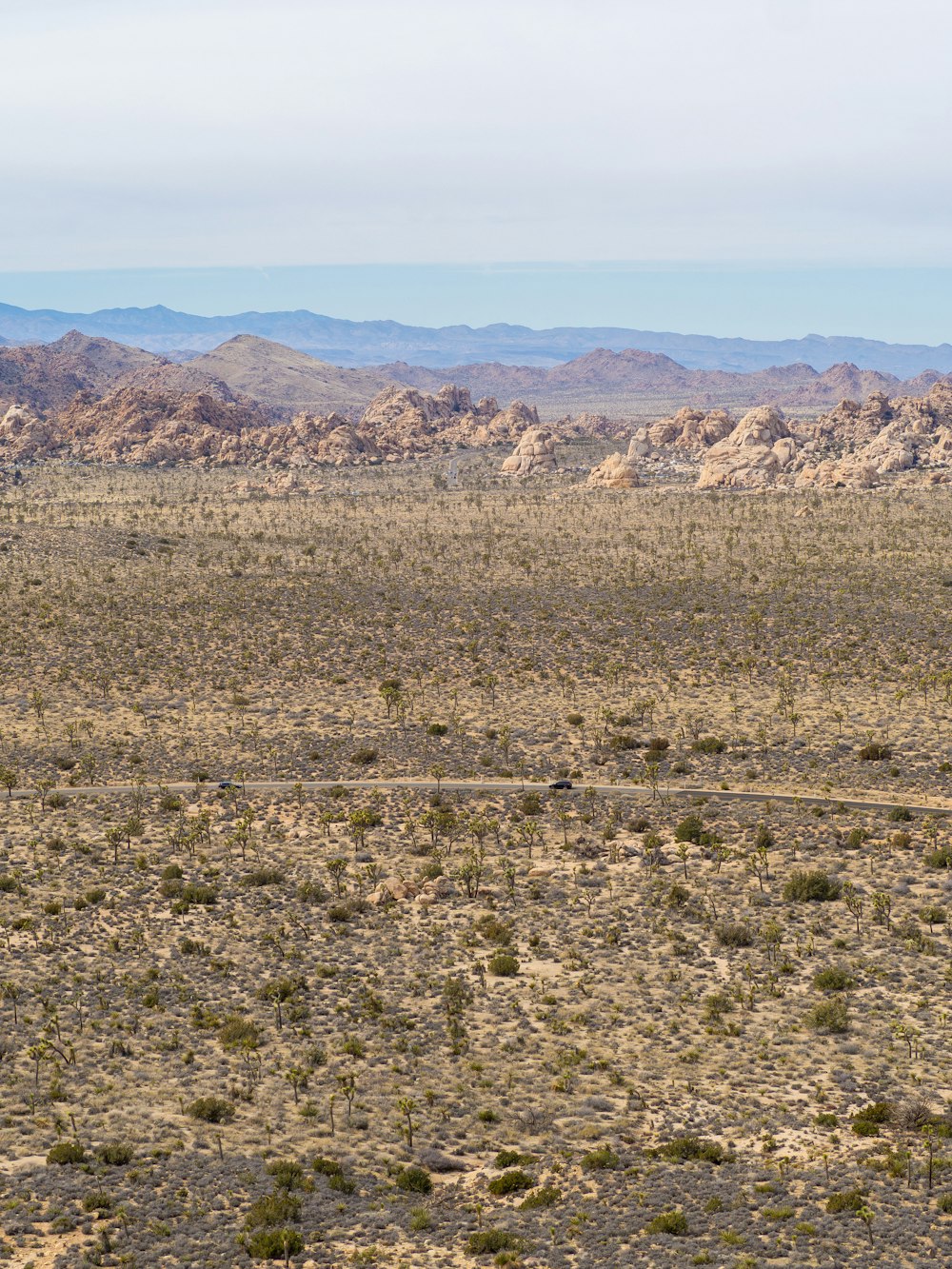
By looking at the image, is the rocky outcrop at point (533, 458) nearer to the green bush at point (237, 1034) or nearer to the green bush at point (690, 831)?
the green bush at point (690, 831)

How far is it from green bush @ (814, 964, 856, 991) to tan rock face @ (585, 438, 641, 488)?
124355mm

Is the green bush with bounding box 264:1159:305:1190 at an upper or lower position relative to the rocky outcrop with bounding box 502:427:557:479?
lower

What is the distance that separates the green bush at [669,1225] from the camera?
1084 inches

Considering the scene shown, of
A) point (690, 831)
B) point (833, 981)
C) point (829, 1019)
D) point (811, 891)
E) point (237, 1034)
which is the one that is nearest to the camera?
point (237, 1034)

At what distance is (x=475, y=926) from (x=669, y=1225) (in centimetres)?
1761

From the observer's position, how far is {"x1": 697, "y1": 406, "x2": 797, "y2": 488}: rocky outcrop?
162m

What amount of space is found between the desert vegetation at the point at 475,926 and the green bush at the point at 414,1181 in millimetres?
62

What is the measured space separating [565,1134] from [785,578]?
7035cm

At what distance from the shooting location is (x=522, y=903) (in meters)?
46.5

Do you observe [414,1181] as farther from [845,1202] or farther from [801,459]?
[801,459]

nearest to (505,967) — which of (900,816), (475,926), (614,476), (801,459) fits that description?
(475,926)

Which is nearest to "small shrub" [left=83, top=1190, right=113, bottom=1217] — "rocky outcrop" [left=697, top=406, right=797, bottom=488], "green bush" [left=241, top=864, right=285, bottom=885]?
"green bush" [left=241, top=864, right=285, bottom=885]

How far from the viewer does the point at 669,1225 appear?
1086 inches

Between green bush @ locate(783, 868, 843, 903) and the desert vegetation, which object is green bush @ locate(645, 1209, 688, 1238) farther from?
green bush @ locate(783, 868, 843, 903)
